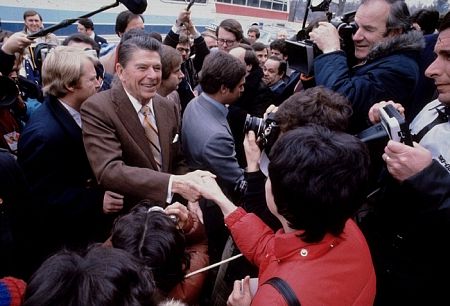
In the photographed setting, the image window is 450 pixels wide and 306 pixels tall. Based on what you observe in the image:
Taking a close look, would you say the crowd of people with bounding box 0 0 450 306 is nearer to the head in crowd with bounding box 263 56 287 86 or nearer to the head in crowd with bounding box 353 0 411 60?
the head in crowd with bounding box 353 0 411 60

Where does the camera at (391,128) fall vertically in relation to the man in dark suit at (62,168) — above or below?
above

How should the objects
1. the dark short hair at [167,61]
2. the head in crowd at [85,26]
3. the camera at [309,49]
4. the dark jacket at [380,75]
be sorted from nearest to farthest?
the dark jacket at [380,75] < the camera at [309,49] < the dark short hair at [167,61] < the head in crowd at [85,26]

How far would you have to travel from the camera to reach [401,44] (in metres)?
1.76

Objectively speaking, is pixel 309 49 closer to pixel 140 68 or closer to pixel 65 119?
pixel 140 68

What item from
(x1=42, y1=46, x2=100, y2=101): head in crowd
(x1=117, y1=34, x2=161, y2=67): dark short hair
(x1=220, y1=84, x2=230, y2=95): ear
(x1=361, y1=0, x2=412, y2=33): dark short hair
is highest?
(x1=361, y1=0, x2=412, y2=33): dark short hair

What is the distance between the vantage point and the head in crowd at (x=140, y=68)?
1995mm

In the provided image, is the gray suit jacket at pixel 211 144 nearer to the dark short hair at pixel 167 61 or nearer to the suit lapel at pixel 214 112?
the suit lapel at pixel 214 112

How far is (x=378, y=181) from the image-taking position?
1.74m

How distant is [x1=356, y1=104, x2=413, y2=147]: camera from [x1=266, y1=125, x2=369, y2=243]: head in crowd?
0.20 metres

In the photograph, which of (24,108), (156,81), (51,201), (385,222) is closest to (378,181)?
(385,222)

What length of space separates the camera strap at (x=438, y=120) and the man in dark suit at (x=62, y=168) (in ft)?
4.86

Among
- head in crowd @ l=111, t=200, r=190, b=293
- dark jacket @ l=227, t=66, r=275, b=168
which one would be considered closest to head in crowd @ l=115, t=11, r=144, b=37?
dark jacket @ l=227, t=66, r=275, b=168

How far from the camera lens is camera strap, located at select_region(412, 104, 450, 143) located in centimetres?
143

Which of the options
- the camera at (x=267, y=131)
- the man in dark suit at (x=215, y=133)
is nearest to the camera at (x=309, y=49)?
the man in dark suit at (x=215, y=133)
